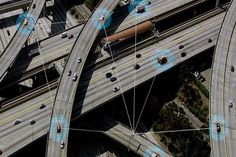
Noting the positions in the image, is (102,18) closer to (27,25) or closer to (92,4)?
(92,4)

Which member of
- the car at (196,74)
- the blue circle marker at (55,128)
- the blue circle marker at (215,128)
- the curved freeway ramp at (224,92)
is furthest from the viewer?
the car at (196,74)

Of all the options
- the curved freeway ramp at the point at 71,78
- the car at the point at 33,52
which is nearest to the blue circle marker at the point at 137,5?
the curved freeway ramp at the point at 71,78

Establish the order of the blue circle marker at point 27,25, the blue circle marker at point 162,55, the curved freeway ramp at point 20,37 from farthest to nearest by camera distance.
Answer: the blue circle marker at point 27,25
the blue circle marker at point 162,55
the curved freeway ramp at point 20,37

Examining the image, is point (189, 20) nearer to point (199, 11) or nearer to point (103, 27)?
point (199, 11)

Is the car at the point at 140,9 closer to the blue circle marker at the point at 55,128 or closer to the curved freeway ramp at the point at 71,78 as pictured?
the curved freeway ramp at the point at 71,78

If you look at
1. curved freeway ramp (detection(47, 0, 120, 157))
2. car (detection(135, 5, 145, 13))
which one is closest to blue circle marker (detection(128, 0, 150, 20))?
car (detection(135, 5, 145, 13))

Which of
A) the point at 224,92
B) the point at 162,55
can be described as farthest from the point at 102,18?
the point at 224,92

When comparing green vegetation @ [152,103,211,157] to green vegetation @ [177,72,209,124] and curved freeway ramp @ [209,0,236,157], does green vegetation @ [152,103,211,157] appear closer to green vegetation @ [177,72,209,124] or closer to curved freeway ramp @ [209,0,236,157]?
green vegetation @ [177,72,209,124]
